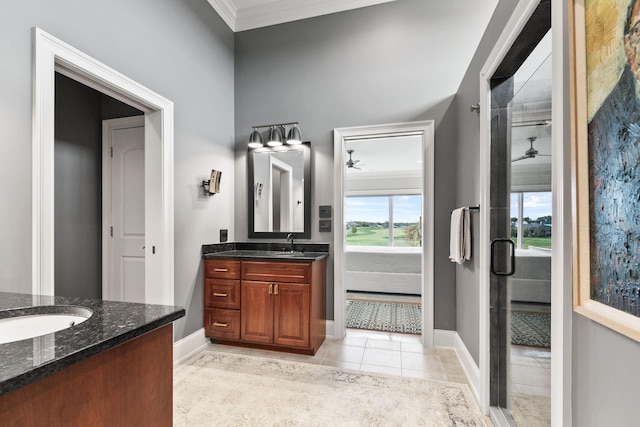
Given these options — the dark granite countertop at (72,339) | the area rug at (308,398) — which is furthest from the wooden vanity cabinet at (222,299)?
the dark granite countertop at (72,339)

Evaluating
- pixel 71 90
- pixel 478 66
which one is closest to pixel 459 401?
pixel 478 66

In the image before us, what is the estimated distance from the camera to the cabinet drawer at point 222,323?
289cm

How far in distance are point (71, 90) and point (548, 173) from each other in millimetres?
3740

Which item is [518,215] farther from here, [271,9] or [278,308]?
[271,9]

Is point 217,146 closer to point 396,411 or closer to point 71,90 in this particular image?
point 71,90

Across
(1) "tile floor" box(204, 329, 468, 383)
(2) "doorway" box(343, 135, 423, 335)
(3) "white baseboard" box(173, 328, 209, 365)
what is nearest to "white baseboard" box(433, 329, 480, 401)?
(1) "tile floor" box(204, 329, 468, 383)

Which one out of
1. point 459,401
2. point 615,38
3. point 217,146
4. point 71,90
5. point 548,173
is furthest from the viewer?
point 217,146

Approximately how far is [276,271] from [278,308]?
0.34 meters

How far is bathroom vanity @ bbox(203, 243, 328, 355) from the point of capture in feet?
8.95

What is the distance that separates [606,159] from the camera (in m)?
0.84

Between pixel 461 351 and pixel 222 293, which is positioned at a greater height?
pixel 222 293

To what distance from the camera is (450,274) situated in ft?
9.68

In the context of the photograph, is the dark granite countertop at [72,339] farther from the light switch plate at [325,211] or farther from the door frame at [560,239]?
the light switch plate at [325,211]

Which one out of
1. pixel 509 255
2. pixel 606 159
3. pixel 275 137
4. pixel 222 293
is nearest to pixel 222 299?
pixel 222 293
